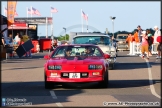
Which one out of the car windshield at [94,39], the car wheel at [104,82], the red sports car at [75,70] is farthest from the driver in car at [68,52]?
the car windshield at [94,39]

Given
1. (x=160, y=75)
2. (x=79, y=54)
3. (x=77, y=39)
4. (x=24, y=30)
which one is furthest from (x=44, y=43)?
(x=79, y=54)

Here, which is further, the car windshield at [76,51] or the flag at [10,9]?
the flag at [10,9]

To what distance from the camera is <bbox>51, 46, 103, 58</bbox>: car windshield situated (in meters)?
16.2

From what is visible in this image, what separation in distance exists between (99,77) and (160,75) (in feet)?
18.6

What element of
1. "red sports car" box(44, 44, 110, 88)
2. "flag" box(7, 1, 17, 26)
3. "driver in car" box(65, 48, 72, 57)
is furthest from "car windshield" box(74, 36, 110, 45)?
"flag" box(7, 1, 17, 26)

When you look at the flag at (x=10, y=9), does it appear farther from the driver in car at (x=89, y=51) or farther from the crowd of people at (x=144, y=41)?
the driver in car at (x=89, y=51)

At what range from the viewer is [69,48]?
16500 mm

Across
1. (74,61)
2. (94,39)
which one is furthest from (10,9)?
(74,61)

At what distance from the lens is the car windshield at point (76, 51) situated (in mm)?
16156

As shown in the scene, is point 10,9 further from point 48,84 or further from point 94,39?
point 48,84

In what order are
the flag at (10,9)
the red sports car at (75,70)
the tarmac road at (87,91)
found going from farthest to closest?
the flag at (10,9)
the red sports car at (75,70)
the tarmac road at (87,91)

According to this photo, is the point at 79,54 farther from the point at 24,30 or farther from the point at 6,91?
the point at 24,30

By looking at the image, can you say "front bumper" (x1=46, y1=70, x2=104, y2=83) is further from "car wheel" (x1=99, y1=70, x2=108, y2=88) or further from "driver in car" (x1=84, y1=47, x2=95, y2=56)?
"driver in car" (x1=84, y1=47, x2=95, y2=56)

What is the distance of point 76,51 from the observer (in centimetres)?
1645
